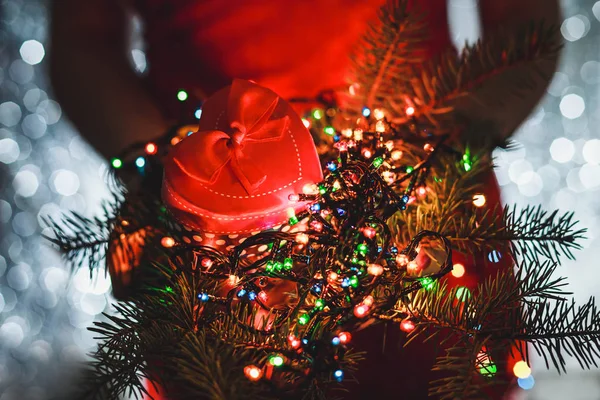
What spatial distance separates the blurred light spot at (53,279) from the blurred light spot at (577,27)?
1304mm

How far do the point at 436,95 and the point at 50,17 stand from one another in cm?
46

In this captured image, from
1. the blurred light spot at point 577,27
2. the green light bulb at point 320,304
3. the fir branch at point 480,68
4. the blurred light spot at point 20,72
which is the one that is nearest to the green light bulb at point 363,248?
the green light bulb at point 320,304

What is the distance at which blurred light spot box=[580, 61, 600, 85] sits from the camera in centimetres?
115

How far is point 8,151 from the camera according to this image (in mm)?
1320

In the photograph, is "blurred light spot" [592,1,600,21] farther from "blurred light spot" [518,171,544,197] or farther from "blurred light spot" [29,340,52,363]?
"blurred light spot" [29,340,52,363]

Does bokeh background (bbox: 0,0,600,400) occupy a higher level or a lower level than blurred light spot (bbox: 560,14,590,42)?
lower

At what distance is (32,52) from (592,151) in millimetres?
1343

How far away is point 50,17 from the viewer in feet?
2.08

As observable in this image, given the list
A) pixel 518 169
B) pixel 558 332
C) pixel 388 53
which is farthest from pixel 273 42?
pixel 518 169

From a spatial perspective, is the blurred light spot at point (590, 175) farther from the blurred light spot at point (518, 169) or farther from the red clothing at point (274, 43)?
the red clothing at point (274, 43)

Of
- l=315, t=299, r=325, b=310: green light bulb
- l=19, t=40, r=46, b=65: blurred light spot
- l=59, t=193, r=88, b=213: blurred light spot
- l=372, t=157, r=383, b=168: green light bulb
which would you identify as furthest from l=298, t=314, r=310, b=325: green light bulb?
l=19, t=40, r=46, b=65: blurred light spot

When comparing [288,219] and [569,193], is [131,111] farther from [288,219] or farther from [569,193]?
[569,193]

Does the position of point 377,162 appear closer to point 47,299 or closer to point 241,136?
point 241,136

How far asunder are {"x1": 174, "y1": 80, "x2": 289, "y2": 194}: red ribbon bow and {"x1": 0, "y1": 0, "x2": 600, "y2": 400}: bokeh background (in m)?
0.89
